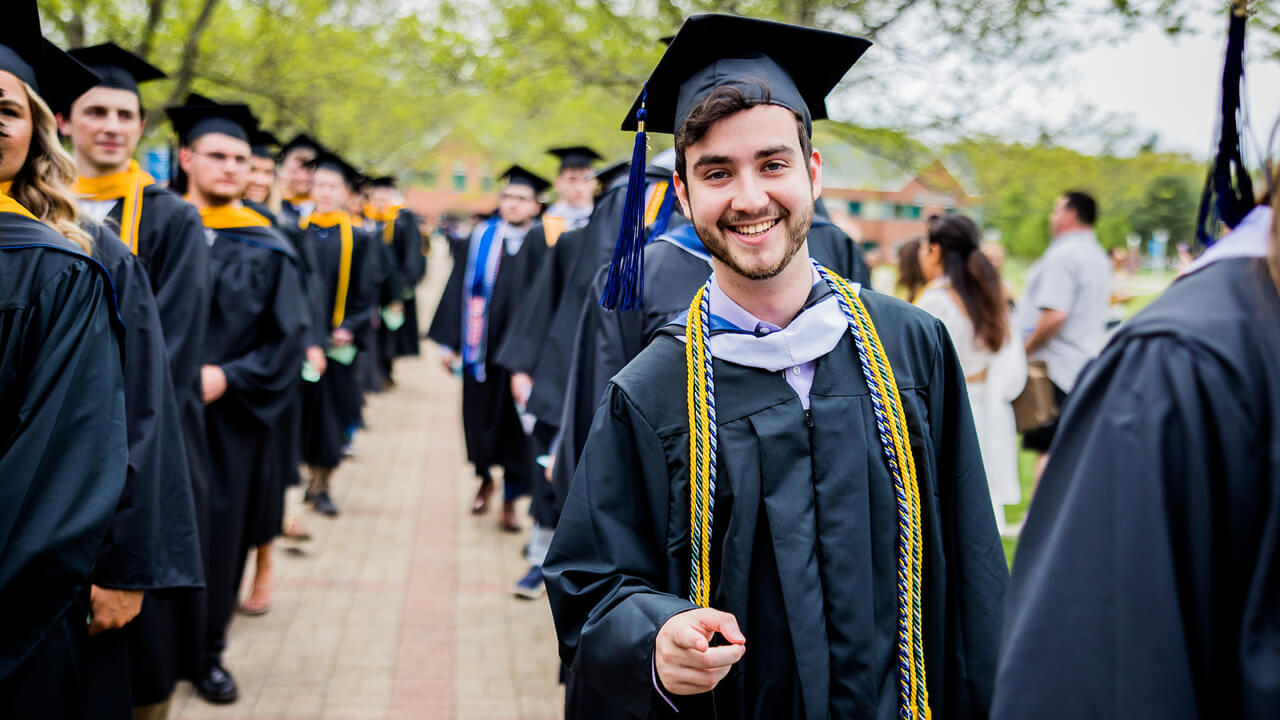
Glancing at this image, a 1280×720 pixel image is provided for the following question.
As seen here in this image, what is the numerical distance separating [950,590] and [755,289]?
660 mm

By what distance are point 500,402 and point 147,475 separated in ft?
14.4

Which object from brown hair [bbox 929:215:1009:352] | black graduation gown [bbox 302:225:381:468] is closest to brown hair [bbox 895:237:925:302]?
brown hair [bbox 929:215:1009:352]

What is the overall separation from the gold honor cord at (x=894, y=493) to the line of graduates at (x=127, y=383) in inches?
54.0

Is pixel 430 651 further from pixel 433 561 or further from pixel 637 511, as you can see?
pixel 637 511

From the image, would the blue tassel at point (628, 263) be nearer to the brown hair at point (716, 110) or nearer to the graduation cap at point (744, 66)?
the graduation cap at point (744, 66)

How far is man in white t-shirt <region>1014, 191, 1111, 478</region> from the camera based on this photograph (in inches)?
262

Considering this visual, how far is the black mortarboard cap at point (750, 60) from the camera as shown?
203 centimetres

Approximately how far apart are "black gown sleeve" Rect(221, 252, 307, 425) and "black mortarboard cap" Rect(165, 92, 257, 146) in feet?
1.95

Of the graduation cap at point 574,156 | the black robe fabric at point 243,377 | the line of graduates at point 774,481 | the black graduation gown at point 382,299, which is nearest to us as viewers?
the line of graduates at point 774,481

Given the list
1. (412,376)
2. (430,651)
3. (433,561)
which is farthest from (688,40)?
(412,376)

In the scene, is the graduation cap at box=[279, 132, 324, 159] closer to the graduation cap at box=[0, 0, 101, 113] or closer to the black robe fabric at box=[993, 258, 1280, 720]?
the graduation cap at box=[0, 0, 101, 113]

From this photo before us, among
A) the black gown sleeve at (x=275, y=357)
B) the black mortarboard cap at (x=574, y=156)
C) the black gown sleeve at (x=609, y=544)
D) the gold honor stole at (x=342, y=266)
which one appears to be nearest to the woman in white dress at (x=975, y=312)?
the black mortarboard cap at (x=574, y=156)

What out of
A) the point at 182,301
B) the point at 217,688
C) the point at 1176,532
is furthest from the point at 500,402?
the point at 1176,532

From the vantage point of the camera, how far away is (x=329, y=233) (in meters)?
7.96
